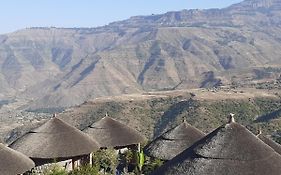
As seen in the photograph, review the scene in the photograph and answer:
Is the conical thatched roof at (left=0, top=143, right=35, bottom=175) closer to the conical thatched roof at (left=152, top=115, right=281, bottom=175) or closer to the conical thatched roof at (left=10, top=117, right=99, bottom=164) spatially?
the conical thatched roof at (left=10, top=117, right=99, bottom=164)

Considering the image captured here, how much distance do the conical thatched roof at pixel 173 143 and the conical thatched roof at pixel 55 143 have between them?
330cm

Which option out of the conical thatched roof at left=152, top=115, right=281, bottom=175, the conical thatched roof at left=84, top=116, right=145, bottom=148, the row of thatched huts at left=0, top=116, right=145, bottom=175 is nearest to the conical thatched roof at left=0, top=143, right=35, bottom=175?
the row of thatched huts at left=0, top=116, right=145, bottom=175

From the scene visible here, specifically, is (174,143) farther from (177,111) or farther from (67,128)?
(177,111)

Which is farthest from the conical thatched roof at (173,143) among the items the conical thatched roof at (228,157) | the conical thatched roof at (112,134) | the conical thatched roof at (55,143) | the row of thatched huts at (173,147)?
the conical thatched roof at (228,157)

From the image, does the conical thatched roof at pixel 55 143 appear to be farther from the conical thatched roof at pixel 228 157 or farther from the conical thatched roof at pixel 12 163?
the conical thatched roof at pixel 228 157

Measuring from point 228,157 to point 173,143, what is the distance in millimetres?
11606

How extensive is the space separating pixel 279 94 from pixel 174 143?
96775 millimetres

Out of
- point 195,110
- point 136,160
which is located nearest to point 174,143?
point 136,160

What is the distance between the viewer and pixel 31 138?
27031 millimetres

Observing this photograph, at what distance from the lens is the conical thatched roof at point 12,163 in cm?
2175

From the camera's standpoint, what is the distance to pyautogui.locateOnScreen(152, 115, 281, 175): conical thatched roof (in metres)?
15.9

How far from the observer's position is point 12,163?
22203mm

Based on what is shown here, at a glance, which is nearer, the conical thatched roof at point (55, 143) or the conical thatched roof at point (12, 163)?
the conical thatched roof at point (12, 163)

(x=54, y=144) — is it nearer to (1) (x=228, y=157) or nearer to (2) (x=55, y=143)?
(2) (x=55, y=143)
